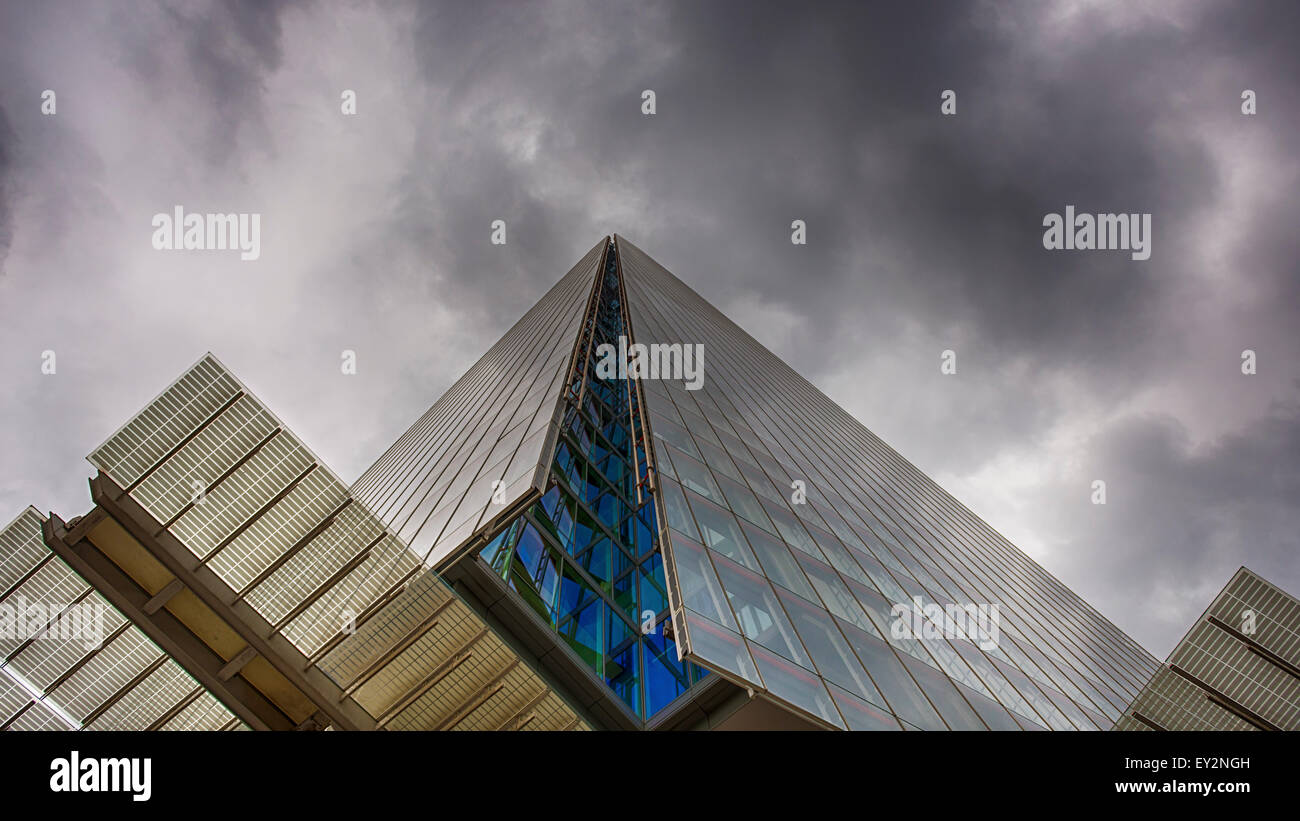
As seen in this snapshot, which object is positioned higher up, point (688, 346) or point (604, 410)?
point (688, 346)

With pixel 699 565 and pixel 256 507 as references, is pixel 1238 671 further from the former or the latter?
pixel 256 507

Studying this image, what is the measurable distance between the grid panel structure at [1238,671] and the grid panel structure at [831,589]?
3451 mm

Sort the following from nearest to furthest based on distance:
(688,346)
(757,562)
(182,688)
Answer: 1. (182,688)
2. (757,562)
3. (688,346)

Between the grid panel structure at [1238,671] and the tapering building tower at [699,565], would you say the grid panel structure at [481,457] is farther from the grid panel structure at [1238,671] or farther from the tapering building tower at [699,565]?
the grid panel structure at [1238,671]

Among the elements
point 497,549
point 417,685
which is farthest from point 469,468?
point 417,685

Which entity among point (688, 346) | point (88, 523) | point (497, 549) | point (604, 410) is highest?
point (688, 346)

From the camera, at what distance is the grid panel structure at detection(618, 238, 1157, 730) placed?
11594 millimetres

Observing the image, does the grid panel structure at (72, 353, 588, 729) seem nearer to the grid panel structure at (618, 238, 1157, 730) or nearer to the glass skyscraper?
the glass skyscraper

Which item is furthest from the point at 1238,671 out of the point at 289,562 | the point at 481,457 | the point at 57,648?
the point at 481,457

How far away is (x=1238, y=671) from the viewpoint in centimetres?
1020
